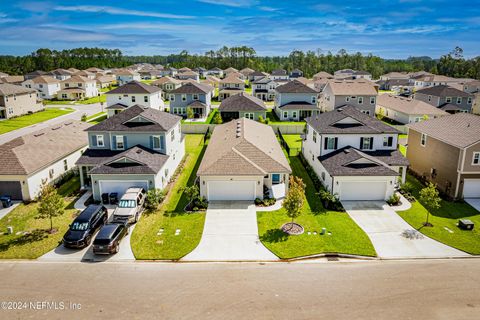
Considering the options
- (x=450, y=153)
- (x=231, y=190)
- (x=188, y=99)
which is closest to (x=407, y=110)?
(x=450, y=153)

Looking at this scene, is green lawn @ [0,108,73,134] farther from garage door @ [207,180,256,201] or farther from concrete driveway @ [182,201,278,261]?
concrete driveway @ [182,201,278,261]

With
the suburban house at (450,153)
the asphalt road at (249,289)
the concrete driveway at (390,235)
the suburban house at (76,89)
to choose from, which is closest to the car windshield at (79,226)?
the asphalt road at (249,289)

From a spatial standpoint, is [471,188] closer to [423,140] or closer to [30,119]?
[423,140]

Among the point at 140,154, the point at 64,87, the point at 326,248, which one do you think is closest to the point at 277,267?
the point at 326,248

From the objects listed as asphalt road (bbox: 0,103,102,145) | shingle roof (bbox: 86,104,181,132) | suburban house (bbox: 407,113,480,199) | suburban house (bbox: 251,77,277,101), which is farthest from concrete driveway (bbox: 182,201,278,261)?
suburban house (bbox: 251,77,277,101)

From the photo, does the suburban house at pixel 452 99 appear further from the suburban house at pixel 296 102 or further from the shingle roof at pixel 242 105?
the shingle roof at pixel 242 105
